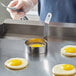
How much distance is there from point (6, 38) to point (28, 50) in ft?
0.74

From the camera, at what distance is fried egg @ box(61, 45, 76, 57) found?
4.09 feet

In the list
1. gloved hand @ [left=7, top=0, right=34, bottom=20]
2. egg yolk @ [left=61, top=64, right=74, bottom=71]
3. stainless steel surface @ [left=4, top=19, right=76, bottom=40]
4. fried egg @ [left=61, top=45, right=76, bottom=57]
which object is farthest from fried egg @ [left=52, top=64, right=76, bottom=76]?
gloved hand @ [left=7, top=0, right=34, bottom=20]

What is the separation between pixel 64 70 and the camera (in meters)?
1.11

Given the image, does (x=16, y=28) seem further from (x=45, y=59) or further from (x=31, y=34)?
(x=45, y=59)

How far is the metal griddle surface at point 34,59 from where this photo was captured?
3.62ft

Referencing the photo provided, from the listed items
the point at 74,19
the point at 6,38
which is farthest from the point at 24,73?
the point at 74,19

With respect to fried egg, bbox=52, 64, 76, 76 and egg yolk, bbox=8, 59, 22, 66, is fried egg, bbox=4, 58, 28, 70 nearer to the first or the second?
egg yolk, bbox=8, 59, 22, 66

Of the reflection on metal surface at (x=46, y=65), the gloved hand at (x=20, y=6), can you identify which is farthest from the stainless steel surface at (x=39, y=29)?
Result: the reflection on metal surface at (x=46, y=65)

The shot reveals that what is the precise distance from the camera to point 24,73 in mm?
1098

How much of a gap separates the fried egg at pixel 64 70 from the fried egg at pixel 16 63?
0.49ft

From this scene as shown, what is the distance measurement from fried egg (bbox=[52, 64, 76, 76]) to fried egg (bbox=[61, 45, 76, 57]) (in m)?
0.12

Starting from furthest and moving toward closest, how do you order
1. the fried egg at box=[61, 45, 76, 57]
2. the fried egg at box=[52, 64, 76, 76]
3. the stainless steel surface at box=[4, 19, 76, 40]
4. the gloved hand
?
the gloved hand
the stainless steel surface at box=[4, 19, 76, 40]
the fried egg at box=[61, 45, 76, 57]
the fried egg at box=[52, 64, 76, 76]

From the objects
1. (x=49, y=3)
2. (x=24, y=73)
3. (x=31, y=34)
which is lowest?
(x=24, y=73)

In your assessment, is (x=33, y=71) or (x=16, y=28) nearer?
(x=33, y=71)
